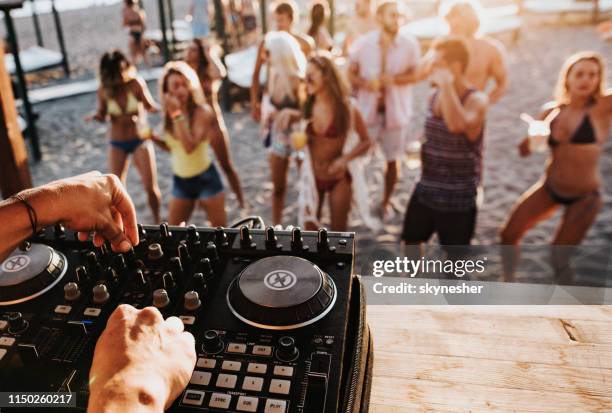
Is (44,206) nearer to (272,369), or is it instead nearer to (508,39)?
(272,369)

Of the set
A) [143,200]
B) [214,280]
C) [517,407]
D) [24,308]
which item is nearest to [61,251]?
[24,308]

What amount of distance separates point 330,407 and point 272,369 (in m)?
0.13

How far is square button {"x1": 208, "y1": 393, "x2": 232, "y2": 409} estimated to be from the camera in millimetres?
925

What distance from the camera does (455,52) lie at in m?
3.58

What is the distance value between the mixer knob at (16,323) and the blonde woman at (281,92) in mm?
3634

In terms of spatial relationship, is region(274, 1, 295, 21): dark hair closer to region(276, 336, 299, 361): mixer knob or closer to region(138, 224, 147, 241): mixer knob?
region(138, 224, 147, 241): mixer knob

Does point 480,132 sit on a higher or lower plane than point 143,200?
higher

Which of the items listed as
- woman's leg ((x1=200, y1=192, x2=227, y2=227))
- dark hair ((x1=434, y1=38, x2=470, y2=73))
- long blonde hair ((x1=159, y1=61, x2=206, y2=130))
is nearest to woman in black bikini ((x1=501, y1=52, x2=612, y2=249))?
dark hair ((x1=434, y1=38, x2=470, y2=73))

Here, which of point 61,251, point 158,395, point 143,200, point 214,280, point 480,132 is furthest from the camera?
point 143,200

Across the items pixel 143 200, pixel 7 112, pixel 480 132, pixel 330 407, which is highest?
pixel 7 112

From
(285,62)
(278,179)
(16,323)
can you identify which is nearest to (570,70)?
(285,62)

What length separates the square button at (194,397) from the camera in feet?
3.08

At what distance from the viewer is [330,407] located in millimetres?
925

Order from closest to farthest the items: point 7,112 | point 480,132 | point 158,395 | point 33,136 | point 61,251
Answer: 1. point 158,395
2. point 61,251
3. point 7,112
4. point 480,132
5. point 33,136
